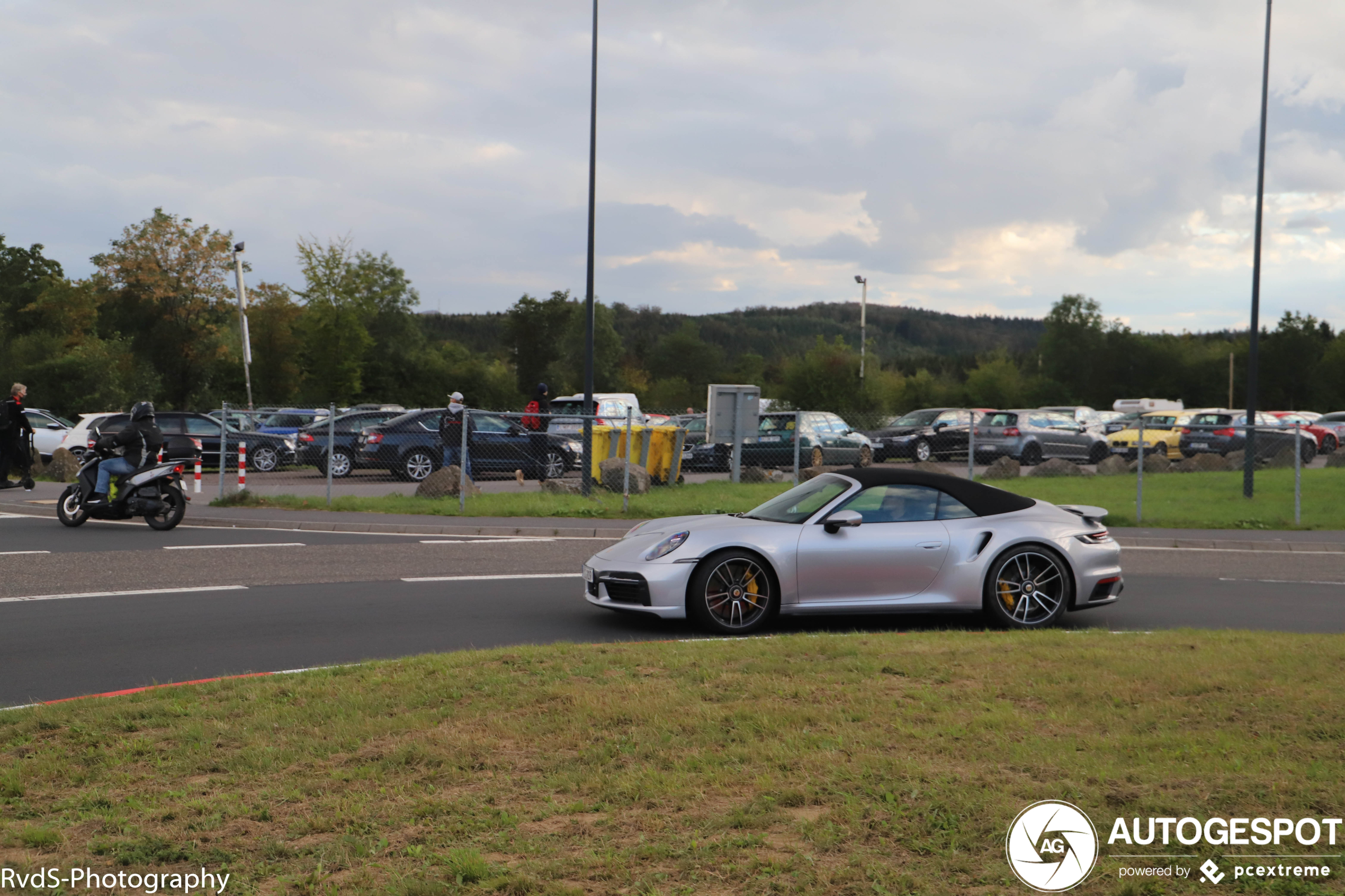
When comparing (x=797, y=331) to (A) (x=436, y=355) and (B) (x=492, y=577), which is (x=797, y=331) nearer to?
(A) (x=436, y=355)

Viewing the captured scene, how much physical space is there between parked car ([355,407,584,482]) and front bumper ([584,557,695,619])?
1172cm

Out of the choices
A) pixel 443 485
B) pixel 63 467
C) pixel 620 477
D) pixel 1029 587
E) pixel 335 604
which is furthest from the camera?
pixel 63 467

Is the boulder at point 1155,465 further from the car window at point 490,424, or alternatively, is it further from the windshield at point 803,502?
the windshield at point 803,502

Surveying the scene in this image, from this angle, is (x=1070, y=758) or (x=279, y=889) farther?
(x=1070, y=758)

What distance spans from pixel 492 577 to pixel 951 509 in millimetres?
4876

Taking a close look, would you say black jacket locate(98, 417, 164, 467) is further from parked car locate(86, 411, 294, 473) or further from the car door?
the car door

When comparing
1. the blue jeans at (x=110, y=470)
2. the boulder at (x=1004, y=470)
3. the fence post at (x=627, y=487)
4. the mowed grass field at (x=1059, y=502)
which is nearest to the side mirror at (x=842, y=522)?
the mowed grass field at (x=1059, y=502)

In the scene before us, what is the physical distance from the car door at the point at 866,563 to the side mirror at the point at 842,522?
0.08 feet

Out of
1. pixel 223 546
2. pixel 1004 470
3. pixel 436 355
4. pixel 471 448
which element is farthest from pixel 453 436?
pixel 436 355

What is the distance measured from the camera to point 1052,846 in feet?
12.3

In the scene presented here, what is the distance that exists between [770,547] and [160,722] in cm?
441

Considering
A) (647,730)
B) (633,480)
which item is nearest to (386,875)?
(647,730)

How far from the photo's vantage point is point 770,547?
8406 millimetres

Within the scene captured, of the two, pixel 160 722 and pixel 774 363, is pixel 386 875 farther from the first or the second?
pixel 774 363
